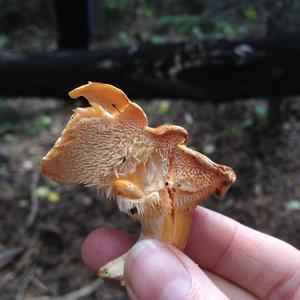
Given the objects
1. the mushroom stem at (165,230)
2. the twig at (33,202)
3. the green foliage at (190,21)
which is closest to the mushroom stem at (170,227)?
the mushroom stem at (165,230)

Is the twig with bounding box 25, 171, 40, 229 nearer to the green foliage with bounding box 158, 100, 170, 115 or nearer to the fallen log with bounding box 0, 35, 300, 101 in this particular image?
the fallen log with bounding box 0, 35, 300, 101

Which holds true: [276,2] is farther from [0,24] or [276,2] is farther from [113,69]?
[0,24]

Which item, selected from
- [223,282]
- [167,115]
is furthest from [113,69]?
[223,282]

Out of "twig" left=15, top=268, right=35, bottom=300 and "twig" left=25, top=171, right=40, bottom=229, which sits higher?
"twig" left=25, top=171, right=40, bottom=229

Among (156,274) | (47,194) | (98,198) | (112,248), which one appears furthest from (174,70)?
(156,274)

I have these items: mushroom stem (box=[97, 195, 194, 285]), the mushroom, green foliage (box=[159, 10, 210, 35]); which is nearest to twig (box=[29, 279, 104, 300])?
mushroom stem (box=[97, 195, 194, 285])

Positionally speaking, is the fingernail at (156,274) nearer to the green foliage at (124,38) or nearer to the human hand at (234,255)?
the human hand at (234,255)
